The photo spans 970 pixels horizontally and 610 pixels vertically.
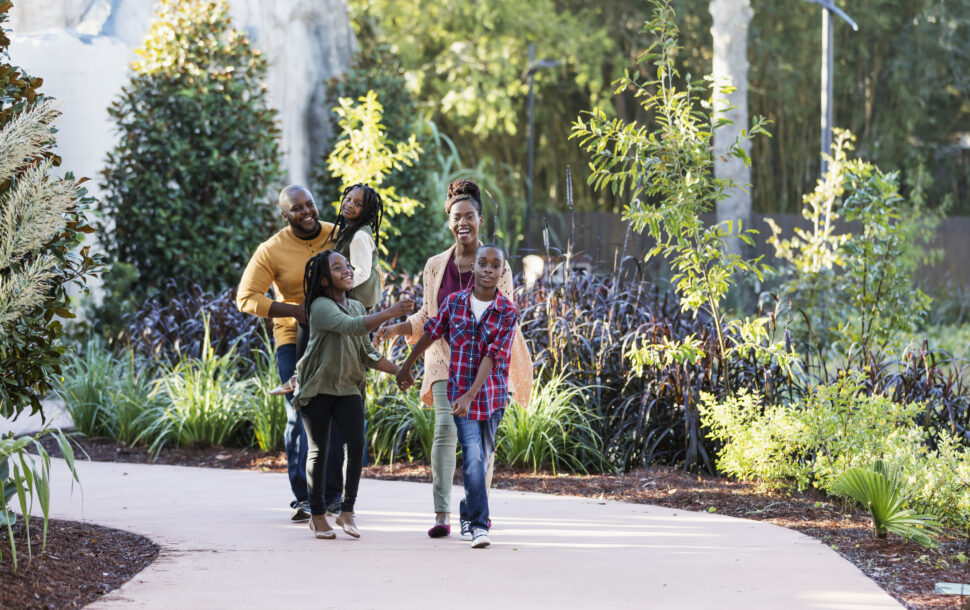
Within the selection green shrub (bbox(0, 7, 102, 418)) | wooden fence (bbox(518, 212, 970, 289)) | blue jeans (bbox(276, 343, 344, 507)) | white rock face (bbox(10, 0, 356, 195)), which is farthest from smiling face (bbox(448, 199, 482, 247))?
wooden fence (bbox(518, 212, 970, 289))

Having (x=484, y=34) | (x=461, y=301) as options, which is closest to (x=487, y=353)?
(x=461, y=301)

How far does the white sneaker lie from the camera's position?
18.5 ft

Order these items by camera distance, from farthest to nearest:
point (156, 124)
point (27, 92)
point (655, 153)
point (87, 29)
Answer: point (87, 29), point (156, 124), point (655, 153), point (27, 92)

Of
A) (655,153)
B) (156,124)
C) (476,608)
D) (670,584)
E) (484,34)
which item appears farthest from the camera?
(484,34)

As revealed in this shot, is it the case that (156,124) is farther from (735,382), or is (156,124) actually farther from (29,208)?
(29,208)

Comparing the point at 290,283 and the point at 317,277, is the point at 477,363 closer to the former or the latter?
the point at 317,277

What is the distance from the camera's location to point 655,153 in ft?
25.7

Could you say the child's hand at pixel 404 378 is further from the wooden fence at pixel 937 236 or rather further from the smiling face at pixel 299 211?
the wooden fence at pixel 937 236

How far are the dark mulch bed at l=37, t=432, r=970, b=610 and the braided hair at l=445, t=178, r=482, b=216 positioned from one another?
221 centimetres

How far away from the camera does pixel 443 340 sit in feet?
19.9

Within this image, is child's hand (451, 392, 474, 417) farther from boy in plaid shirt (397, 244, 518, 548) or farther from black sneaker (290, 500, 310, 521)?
black sneaker (290, 500, 310, 521)

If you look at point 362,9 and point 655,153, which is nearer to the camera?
point 655,153

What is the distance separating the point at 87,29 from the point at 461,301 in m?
9.77

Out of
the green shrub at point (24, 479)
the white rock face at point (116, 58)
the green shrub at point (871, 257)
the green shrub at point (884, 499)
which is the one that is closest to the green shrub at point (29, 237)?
the green shrub at point (24, 479)
